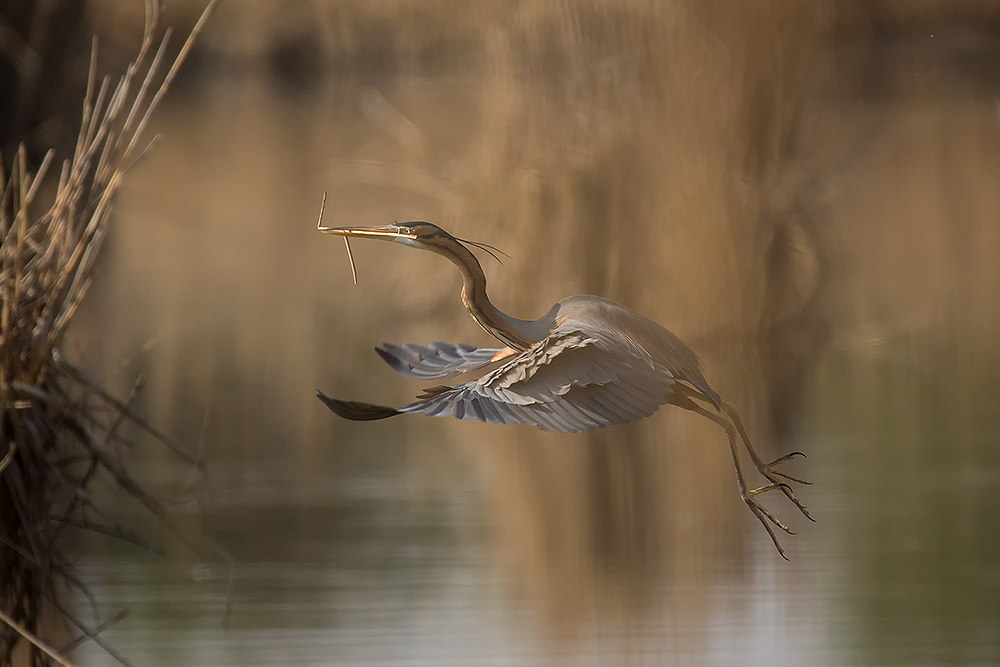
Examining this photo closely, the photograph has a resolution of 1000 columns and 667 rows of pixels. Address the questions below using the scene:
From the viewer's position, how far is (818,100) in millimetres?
5156

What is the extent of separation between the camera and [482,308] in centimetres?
150

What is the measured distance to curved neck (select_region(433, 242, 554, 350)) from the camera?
1.49 m

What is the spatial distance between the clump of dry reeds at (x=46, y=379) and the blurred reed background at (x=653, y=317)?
0.41 meters

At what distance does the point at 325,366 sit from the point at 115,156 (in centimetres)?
259

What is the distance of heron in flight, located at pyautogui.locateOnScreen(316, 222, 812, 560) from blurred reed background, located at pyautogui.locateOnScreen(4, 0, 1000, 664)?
99 cm

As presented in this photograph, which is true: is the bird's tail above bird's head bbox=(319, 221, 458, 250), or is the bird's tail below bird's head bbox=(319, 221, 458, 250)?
below

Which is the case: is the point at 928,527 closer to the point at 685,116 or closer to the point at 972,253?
the point at 685,116

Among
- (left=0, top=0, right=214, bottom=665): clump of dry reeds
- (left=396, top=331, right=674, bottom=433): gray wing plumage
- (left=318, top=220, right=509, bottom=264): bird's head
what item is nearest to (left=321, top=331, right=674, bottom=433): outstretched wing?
(left=396, top=331, right=674, bottom=433): gray wing plumage

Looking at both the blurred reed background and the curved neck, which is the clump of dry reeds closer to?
the blurred reed background

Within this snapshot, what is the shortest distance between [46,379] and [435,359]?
871mm

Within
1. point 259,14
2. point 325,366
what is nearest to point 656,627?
point 325,366

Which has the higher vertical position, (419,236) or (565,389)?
(419,236)

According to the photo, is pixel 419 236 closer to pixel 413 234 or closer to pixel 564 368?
pixel 413 234

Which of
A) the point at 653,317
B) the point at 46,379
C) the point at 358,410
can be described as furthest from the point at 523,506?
the point at 358,410
